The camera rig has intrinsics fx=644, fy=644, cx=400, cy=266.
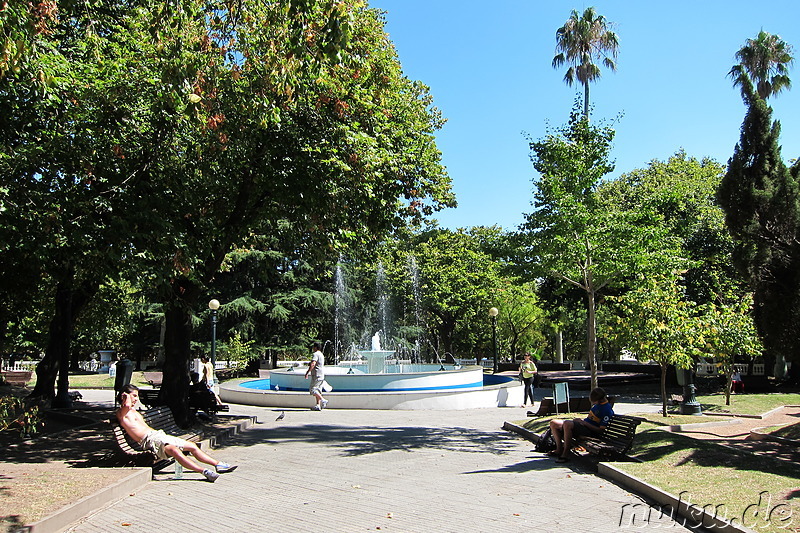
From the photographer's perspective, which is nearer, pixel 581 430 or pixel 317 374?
pixel 581 430

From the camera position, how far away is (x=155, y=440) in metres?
8.69

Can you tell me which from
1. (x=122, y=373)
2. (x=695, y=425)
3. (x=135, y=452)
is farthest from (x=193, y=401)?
(x=695, y=425)

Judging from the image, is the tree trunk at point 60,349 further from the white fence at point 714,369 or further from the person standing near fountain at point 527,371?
the white fence at point 714,369

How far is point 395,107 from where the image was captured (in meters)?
14.6

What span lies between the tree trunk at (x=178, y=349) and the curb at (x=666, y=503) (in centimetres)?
809

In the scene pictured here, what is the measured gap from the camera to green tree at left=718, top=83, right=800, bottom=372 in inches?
402

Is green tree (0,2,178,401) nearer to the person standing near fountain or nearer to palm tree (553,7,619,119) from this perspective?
the person standing near fountain

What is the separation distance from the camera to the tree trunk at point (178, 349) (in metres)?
12.8

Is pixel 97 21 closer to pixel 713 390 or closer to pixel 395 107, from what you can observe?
pixel 395 107

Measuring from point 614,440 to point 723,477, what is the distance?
2.03 m

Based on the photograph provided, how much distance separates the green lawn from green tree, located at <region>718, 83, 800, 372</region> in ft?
7.41

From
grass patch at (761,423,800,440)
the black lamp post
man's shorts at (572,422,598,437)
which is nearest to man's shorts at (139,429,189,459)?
man's shorts at (572,422,598,437)

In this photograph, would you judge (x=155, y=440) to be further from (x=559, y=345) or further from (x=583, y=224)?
(x=559, y=345)

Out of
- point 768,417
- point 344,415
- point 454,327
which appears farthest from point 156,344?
point 768,417
